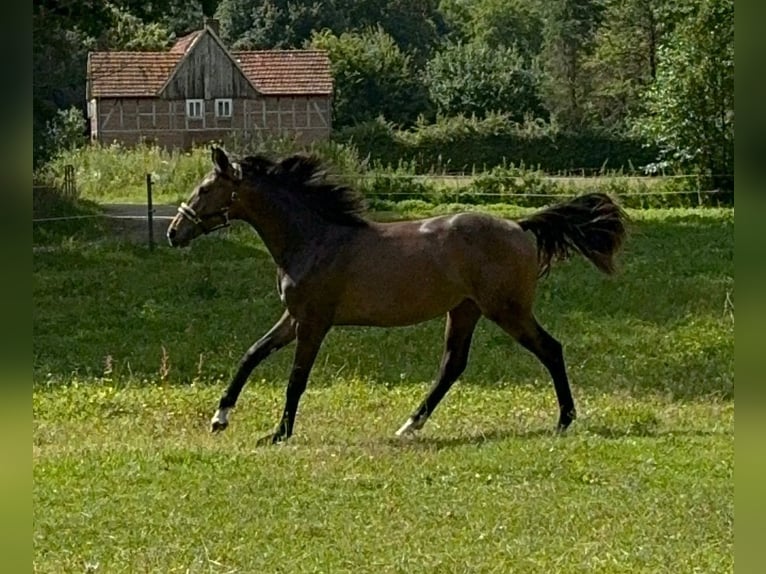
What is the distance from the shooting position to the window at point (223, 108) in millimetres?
48938

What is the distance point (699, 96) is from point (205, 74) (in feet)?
75.4

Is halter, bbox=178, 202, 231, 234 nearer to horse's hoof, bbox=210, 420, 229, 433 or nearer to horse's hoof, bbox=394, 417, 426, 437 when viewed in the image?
horse's hoof, bbox=210, 420, 229, 433

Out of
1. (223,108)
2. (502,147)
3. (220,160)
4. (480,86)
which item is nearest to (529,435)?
(220,160)

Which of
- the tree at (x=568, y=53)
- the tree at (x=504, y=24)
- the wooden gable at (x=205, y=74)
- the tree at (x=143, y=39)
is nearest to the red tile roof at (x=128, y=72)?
the wooden gable at (x=205, y=74)

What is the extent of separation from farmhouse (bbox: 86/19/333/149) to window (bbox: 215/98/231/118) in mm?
40

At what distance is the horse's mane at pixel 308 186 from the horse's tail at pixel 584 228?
45.0 inches

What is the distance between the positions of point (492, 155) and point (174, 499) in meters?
36.0

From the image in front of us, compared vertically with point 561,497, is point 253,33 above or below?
above

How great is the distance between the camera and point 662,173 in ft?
110

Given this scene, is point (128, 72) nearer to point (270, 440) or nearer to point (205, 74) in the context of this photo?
point (205, 74)

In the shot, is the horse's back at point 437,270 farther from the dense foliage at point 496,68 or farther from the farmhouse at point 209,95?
the farmhouse at point 209,95

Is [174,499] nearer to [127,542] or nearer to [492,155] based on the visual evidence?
[127,542]

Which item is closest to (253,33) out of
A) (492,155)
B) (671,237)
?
(492,155)

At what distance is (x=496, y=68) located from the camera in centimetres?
5225
